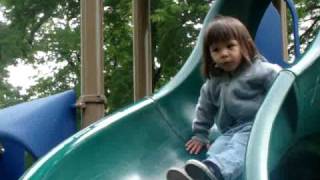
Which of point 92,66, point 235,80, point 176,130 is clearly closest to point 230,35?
point 235,80

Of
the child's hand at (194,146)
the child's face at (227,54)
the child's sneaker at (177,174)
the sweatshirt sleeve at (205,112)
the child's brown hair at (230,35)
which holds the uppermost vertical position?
the child's brown hair at (230,35)

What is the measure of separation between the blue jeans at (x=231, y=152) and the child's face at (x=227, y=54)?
0.25 m

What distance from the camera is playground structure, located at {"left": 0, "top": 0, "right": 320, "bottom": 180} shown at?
2.21 m

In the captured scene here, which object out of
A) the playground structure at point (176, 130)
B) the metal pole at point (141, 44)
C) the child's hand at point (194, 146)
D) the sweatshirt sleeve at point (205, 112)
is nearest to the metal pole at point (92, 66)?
the playground structure at point (176, 130)

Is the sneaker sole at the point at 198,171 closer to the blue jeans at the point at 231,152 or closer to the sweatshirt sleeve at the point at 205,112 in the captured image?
the blue jeans at the point at 231,152

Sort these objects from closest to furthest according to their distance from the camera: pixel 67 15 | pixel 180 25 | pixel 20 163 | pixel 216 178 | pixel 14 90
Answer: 1. pixel 216 178
2. pixel 20 163
3. pixel 180 25
4. pixel 67 15
5. pixel 14 90

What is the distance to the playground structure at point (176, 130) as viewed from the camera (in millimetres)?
2209

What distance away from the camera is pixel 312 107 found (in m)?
2.53

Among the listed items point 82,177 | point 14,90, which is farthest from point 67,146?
point 14,90

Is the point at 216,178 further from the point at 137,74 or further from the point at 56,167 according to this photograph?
the point at 137,74

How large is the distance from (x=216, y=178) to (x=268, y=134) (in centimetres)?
31

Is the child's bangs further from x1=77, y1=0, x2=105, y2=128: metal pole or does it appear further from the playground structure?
x1=77, y1=0, x2=105, y2=128: metal pole

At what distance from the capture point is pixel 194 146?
301 cm

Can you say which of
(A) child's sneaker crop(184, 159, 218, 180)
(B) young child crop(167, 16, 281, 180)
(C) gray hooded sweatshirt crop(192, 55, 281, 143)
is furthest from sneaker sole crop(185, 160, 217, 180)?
(C) gray hooded sweatshirt crop(192, 55, 281, 143)
